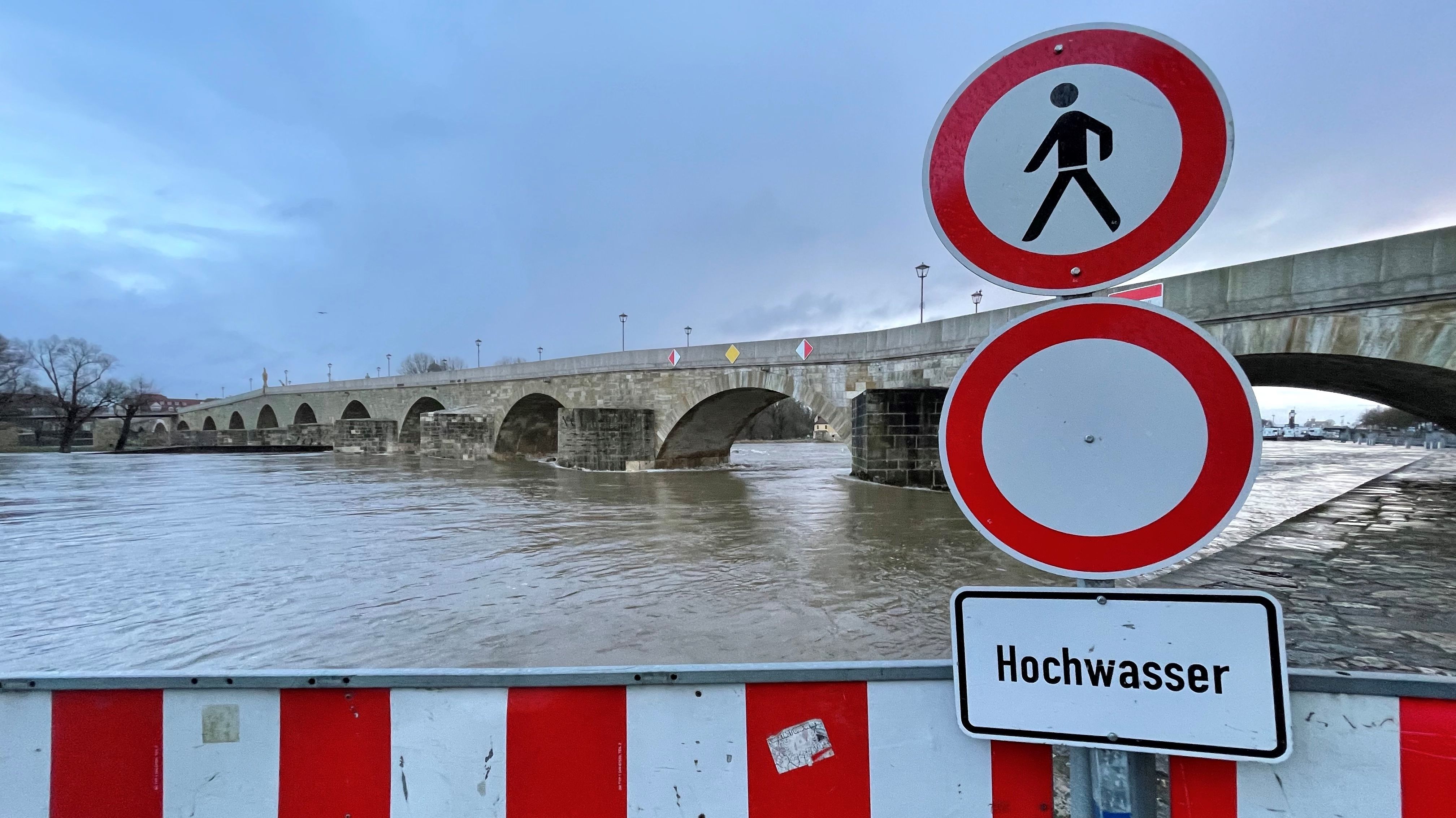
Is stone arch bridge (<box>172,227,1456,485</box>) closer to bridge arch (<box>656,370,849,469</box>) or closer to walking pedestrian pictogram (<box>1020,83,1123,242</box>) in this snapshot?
bridge arch (<box>656,370,849,469</box>)

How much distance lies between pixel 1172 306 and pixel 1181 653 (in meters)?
8.09

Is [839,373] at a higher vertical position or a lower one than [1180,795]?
higher

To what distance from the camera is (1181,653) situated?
110 centimetres

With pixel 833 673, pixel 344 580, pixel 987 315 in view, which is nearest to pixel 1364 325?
pixel 987 315

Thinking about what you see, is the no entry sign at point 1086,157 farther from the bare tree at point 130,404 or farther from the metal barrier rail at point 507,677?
the bare tree at point 130,404

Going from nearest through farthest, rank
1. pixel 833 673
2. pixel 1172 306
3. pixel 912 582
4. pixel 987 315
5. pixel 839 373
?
pixel 833 673
pixel 912 582
pixel 1172 306
pixel 987 315
pixel 839 373

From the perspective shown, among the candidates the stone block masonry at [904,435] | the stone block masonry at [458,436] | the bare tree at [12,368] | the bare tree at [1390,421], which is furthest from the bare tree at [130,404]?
the bare tree at [1390,421]

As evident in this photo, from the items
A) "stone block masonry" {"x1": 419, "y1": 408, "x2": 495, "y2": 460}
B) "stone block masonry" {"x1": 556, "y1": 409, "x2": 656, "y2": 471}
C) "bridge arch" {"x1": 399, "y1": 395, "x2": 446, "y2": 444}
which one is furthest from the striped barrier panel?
"bridge arch" {"x1": 399, "y1": 395, "x2": 446, "y2": 444}

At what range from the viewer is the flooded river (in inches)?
130

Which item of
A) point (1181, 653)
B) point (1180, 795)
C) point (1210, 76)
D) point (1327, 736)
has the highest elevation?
point (1210, 76)

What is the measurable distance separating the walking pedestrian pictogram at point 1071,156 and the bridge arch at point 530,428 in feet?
71.6

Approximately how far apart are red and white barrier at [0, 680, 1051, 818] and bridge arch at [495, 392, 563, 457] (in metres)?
21.2

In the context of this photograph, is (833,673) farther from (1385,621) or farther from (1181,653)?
(1385,621)

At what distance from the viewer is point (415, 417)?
31344 millimetres
